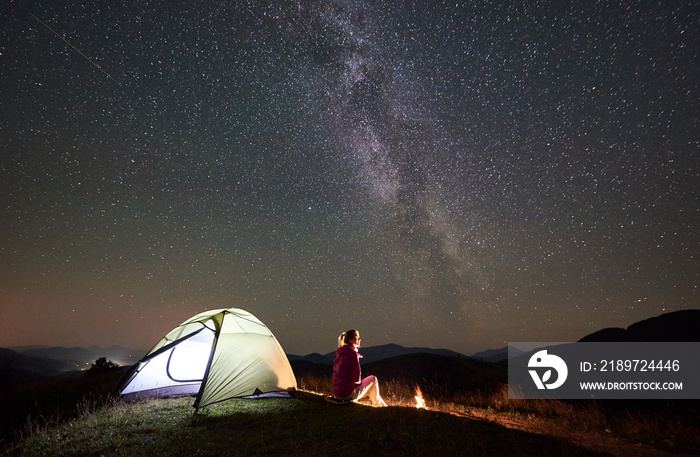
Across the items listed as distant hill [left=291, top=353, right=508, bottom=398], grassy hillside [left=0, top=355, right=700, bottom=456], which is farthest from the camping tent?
distant hill [left=291, top=353, right=508, bottom=398]

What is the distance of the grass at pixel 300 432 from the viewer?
4.84 m

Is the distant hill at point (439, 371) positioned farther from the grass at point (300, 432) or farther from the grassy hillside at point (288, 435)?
the grassy hillside at point (288, 435)

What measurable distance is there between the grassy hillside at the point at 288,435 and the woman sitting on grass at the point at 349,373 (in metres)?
0.27

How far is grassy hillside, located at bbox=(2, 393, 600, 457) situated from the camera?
476 centimetres

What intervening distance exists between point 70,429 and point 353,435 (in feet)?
16.4

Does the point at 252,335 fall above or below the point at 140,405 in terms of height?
above

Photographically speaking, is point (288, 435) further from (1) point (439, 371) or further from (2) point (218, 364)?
(1) point (439, 371)

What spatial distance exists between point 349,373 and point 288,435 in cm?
192

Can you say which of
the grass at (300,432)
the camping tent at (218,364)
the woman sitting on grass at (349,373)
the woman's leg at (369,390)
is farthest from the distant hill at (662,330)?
the camping tent at (218,364)

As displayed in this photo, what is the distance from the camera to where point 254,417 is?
679 cm

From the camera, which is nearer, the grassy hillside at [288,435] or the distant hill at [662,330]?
the grassy hillside at [288,435]

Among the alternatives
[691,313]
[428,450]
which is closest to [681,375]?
[691,313]

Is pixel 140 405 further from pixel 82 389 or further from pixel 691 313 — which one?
pixel 691 313

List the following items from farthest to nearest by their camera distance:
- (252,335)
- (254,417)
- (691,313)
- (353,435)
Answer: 1. (691,313)
2. (252,335)
3. (254,417)
4. (353,435)
